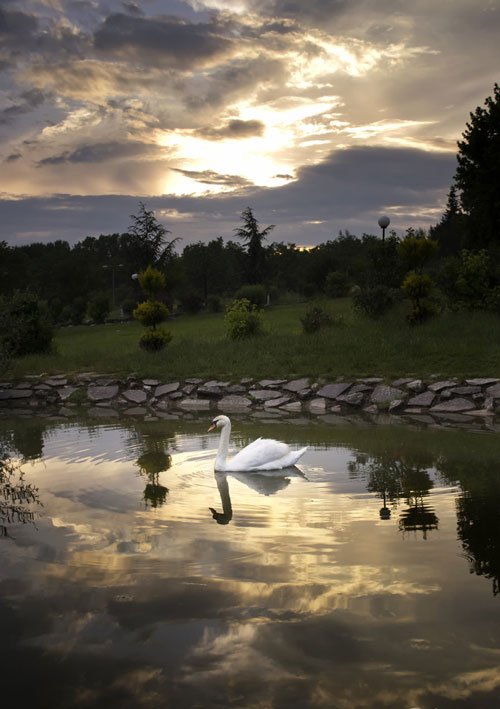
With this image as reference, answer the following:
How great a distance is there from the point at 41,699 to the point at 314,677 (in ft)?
5.74

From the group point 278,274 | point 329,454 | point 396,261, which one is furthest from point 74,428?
point 278,274

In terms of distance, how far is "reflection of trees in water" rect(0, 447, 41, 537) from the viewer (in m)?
8.37

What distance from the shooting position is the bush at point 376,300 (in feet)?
85.0

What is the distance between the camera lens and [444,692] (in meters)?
4.31

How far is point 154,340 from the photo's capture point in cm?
2472

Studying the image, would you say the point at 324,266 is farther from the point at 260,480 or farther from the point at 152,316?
the point at 260,480

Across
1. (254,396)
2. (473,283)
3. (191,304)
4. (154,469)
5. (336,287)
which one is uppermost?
(336,287)

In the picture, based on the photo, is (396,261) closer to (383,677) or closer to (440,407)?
(440,407)

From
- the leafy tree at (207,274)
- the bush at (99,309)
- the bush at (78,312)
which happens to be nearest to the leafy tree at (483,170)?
the bush at (99,309)

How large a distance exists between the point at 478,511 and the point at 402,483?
1.60 meters

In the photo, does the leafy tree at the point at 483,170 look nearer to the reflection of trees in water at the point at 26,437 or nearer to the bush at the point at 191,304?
the reflection of trees in water at the point at 26,437

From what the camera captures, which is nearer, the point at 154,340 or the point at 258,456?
the point at 258,456

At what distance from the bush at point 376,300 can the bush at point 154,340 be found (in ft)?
24.6

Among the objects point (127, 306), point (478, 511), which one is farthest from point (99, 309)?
point (478, 511)
